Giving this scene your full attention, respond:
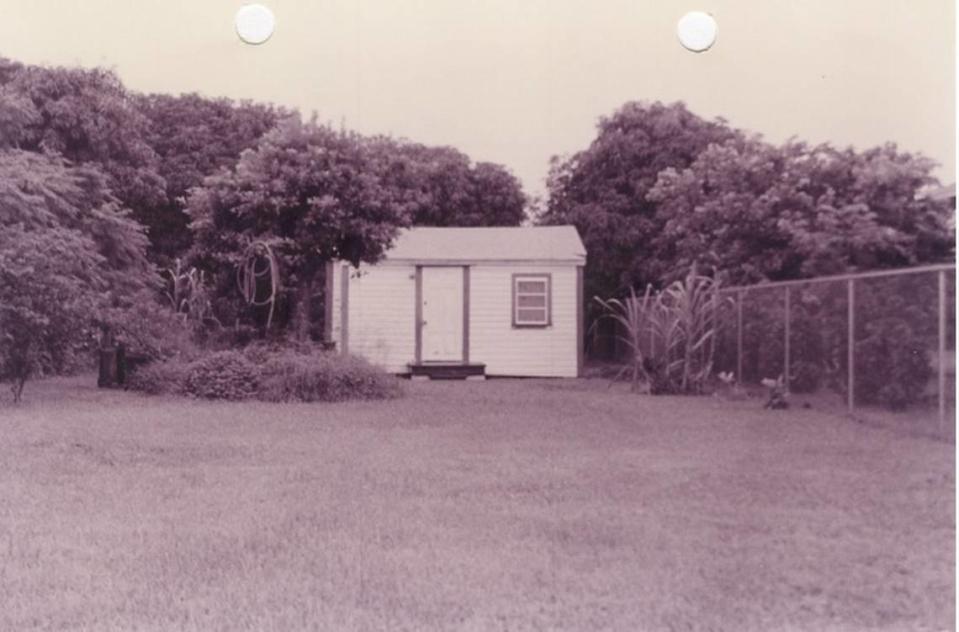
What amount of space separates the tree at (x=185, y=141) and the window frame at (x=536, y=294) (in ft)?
17.6

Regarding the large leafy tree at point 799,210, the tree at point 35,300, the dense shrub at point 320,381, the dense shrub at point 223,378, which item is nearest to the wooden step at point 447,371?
the large leafy tree at point 799,210

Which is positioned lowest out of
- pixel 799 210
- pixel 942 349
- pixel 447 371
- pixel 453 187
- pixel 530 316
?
pixel 447 371

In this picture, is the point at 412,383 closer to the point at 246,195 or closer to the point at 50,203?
the point at 246,195

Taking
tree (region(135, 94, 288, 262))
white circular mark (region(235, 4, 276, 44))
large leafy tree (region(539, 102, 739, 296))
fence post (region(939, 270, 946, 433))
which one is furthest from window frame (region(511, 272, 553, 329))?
white circular mark (region(235, 4, 276, 44))

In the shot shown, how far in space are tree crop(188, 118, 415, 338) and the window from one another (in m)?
3.91

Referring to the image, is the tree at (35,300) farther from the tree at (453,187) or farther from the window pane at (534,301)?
the window pane at (534,301)

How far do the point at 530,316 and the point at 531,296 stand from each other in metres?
0.35

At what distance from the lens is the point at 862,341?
9.95 meters

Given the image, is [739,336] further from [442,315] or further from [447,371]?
[442,315]

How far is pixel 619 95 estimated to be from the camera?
317 inches

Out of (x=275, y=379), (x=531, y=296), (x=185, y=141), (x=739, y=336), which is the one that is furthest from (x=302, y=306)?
(x=739, y=336)

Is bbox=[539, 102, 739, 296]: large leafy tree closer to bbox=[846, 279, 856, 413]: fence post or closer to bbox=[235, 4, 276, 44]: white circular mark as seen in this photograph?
bbox=[846, 279, 856, 413]: fence post

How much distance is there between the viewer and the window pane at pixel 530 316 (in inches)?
758

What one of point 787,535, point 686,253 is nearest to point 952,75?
point 787,535
